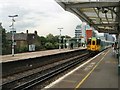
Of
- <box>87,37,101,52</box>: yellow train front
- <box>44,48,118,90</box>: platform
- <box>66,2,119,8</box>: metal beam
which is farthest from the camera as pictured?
<box>87,37,101,52</box>: yellow train front

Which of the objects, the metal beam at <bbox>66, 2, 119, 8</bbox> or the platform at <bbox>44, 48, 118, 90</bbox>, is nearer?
the platform at <bbox>44, 48, 118, 90</bbox>

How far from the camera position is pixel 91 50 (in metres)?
48.7

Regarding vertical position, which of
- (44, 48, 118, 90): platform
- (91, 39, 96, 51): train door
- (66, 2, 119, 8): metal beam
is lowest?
(44, 48, 118, 90): platform

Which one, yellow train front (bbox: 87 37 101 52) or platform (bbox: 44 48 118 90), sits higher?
yellow train front (bbox: 87 37 101 52)

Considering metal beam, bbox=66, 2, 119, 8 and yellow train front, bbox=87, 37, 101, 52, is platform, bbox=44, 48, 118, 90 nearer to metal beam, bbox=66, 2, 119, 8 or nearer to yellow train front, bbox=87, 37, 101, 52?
metal beam, bbox=66, 2, 119, 8

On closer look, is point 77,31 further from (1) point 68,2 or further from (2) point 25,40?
(1) point 68,2

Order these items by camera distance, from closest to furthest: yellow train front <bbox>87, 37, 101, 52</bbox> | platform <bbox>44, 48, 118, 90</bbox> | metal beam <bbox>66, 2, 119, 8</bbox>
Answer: platform <bbox>44, 48, 118, 90</bbox>, metal beam <bbox>66, 2, 119, 8</bbox>, yellow train front <bbox>87, 37, 101, 52</bbox>

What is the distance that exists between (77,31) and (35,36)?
67215 millimetres

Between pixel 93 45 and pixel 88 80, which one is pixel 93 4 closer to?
pixel 88 80

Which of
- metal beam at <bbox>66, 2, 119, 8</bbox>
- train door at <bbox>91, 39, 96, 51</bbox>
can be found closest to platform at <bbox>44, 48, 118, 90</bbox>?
metal beam at <bbox>66, 2, 119, 8</bbox>

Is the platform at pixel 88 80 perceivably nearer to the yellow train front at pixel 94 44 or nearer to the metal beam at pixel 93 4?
the metal beam at pixel 93 4

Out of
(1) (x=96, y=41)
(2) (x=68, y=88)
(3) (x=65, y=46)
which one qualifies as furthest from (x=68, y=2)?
(3) (x=65, y=46)

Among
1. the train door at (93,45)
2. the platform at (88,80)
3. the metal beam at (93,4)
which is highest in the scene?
the metal beam at (93,4)

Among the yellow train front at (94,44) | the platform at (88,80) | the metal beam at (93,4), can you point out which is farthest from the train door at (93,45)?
the platform at (88,80)
